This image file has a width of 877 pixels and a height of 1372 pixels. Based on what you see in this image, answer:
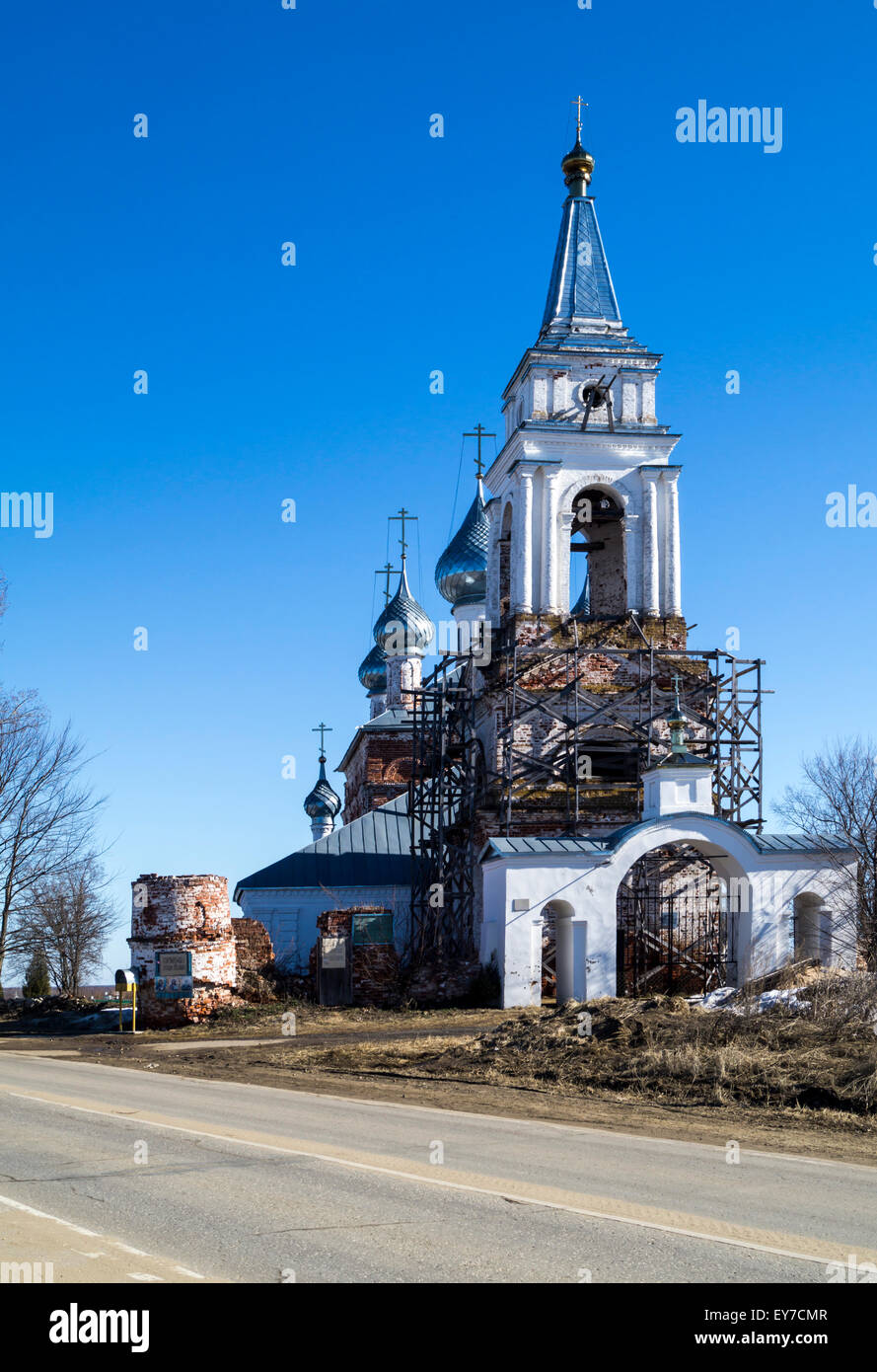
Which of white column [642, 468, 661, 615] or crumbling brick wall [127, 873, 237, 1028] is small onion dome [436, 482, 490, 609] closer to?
white column [642, 468, 661, 615]

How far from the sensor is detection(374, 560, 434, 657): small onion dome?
186 ft

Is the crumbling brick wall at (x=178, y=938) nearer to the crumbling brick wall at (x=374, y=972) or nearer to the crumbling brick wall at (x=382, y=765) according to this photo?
Answer: the crumbling brick wall at (x=374, y=972)

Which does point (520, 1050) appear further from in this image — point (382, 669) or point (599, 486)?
point (382, 669)

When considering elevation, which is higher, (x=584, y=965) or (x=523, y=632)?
(x=523, y=632)

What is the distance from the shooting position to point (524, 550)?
31547 millimetres

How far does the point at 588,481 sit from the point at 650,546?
83.1 inches

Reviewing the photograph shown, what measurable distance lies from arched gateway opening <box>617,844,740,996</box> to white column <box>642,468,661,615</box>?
19.8 feet

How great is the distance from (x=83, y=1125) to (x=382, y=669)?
46.3 m

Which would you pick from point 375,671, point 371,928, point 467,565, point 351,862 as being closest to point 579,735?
point 371,928

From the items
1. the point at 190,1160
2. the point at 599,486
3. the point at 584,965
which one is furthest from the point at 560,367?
the point at 190,1160

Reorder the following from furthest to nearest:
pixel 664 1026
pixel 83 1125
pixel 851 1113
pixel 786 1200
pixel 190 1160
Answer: pixel 664 1026 → pixel 851 1113 → pixel 83 1125 → pixel 190 1160 → pixel 786 1200

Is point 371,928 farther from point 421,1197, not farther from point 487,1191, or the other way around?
point 421,1197

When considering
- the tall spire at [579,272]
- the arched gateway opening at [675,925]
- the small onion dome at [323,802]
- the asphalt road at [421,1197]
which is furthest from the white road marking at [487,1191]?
the small onion dome at [323,802]

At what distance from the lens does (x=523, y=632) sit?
102 ft
